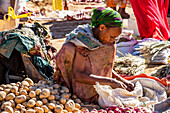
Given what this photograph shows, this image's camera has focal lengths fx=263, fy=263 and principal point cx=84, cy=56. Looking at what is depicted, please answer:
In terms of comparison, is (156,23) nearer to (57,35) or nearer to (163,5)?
(163,5)

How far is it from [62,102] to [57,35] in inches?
228

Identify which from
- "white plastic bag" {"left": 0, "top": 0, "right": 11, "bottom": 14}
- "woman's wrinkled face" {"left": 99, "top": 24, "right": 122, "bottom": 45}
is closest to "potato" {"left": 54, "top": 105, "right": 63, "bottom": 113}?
"woman's wrinkled face" {"left": 99, "top": 24, "right": 122, "bottom": 45}

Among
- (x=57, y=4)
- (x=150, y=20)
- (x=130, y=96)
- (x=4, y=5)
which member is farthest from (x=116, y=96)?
(x=57, y=4)

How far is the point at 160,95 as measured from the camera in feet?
9.45

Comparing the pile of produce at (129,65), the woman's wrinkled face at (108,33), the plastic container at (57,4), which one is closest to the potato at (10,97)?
the woman's wrinkled face at (108,33)

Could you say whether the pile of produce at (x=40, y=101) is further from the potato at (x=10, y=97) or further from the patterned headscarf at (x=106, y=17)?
the patterned headscarf at (x=106, y=17)

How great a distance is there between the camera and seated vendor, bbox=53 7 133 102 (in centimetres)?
264

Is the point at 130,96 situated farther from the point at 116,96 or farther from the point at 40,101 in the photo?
A: the point at 40,101

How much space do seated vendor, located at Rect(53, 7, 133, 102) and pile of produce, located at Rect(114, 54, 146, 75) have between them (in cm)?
136

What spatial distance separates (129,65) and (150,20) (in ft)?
5.82

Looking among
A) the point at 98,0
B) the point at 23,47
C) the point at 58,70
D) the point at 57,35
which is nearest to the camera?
the point at 58,70

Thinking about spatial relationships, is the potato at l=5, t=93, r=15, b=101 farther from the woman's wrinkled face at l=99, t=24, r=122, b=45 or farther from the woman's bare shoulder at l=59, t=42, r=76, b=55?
the woman's wrinkled face at l=99, t=24, r=122, b=45

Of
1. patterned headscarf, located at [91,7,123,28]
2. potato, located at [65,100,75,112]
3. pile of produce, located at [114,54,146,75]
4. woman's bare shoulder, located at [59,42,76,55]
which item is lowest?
pile of produce, located at [114,54,146,75]

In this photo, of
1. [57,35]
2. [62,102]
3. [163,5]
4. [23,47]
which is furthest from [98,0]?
[62,102]
